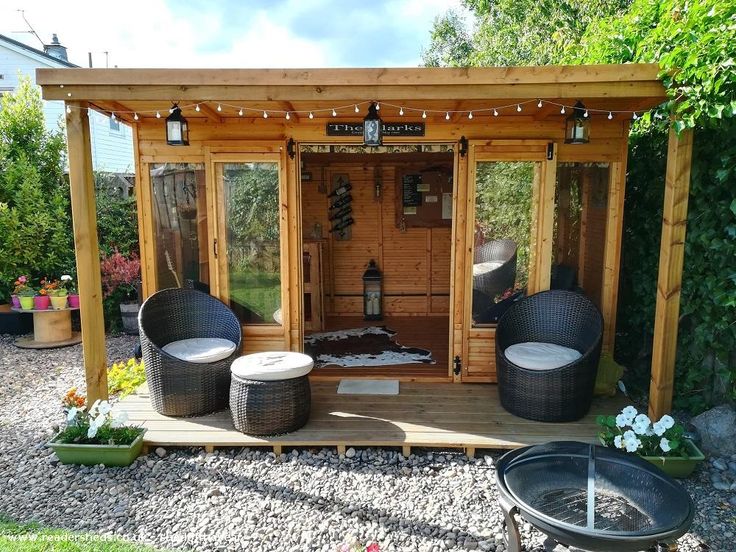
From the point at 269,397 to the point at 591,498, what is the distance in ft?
6.76

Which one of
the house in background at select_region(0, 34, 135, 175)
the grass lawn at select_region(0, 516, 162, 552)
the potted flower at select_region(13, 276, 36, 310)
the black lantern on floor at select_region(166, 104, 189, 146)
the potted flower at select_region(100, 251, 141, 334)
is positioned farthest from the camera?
the house in background at select_region(0, 34, 135, 175)

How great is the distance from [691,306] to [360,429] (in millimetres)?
2415

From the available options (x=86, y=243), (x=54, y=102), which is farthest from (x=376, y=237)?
(x=54, y=102)

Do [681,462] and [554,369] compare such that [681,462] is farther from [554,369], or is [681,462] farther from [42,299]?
[42,299]

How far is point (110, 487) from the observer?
314 centimetres

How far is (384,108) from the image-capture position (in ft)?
13.5

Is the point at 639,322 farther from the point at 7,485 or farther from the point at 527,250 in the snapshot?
the point at 7,485

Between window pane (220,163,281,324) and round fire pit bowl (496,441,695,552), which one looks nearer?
round fire pit bowl (496,441,695,552)

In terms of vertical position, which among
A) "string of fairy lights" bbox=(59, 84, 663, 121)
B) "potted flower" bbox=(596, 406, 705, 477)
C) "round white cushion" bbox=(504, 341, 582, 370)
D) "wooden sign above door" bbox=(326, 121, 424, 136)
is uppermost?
"string of fairy lights" bbox=(59, 84, 663, 121)

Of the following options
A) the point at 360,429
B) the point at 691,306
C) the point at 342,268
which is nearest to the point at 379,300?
the point at 342,268

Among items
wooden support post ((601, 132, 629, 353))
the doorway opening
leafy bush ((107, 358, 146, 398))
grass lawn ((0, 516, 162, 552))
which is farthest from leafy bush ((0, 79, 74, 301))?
wooden support post ((601, 132, 629, 353))

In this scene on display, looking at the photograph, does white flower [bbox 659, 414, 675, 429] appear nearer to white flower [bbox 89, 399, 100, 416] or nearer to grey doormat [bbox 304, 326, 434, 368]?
grey doormat [bbox 304, 326, 434, 368]

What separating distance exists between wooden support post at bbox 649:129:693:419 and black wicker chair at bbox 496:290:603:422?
0.40m

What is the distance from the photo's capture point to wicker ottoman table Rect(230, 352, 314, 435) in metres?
3.56
